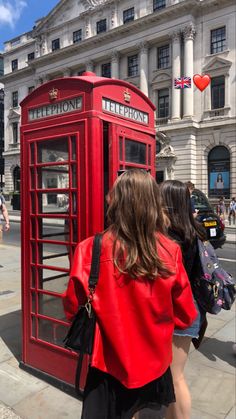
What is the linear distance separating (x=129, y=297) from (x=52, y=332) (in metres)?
1.99

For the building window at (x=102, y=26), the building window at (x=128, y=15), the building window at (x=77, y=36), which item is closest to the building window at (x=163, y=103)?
the building window at (x=128, y=15)

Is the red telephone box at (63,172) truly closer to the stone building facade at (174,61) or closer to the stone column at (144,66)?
the stone building facade at (174,61)

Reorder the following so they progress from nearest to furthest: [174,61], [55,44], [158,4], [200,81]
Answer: [200,81] → [174,61] → [158,4] → [55,44]

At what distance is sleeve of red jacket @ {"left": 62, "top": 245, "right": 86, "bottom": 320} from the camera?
1865 millimetres

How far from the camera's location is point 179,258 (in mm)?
1957

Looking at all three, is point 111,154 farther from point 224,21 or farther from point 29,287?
point 224,21

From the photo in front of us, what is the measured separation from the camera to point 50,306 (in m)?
3.60

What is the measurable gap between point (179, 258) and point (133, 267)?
11.6 inches

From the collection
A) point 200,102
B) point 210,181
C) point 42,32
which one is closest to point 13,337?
point 210,181

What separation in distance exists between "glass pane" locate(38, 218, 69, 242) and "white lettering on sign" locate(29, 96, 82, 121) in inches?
36.7

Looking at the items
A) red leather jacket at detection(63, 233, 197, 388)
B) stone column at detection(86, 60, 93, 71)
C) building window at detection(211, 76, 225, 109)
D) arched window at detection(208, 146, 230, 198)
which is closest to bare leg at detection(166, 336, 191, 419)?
red leather jacket at detection(63, 233, 197, 388)

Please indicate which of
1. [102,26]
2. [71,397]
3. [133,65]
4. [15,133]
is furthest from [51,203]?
[15,133]

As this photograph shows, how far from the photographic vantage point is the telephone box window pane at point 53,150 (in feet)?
10.9

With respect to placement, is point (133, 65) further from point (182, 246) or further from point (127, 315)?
point (127, 315)
